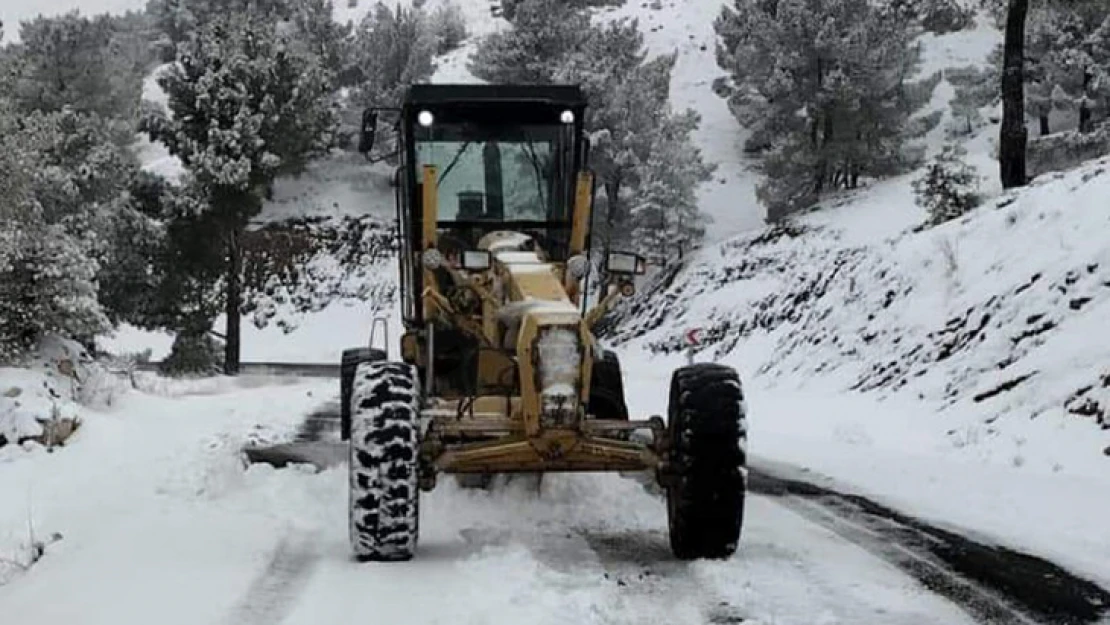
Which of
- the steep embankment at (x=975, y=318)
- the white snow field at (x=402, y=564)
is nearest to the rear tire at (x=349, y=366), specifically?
the white snow field at (x=402, y=564)

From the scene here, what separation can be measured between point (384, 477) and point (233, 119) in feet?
82.9

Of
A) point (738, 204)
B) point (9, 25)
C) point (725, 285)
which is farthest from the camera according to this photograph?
point (9, 25)

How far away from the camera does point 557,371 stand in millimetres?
7535

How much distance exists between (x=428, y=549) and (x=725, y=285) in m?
27.1

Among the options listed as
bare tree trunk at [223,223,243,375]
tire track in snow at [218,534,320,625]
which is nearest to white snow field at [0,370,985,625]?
tire track in snow at [218,534,320,625]

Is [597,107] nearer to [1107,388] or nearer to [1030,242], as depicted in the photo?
[1030,242]

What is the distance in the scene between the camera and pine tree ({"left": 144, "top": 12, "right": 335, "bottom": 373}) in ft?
100

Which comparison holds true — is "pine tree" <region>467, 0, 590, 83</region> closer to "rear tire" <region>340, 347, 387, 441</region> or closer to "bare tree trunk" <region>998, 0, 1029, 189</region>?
"bare tree trunk" <region>998, 0, 1029, 189</region>

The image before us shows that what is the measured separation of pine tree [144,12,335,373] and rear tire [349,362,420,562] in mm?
23645

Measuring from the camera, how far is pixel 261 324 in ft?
152

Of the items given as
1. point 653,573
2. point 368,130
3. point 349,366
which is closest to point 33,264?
point 349,366

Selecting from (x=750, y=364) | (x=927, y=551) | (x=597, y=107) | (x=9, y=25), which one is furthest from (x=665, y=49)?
(x=927, y=551)

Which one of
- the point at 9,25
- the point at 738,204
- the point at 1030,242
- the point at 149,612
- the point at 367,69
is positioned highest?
the point at 9,25

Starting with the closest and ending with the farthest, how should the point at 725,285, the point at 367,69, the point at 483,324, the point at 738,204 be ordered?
the point at 483,324 < the point at 725,285 < the point at 738,204 < the point at 367,69
